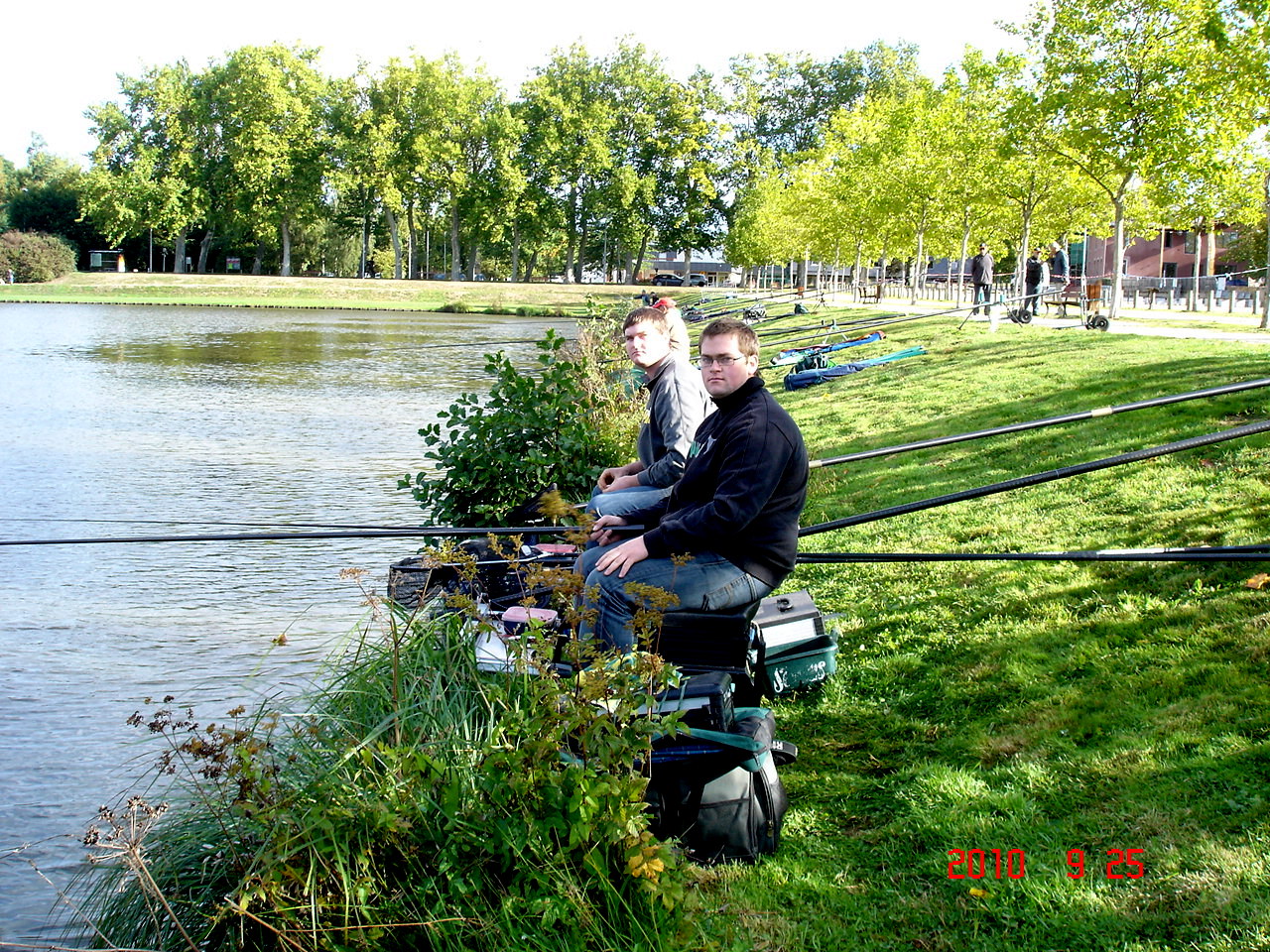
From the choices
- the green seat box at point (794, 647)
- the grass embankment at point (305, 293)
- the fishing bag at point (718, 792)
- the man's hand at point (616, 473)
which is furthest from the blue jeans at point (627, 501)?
the grass embankment at point (305, 293)

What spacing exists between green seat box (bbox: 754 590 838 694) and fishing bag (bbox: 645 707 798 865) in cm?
136

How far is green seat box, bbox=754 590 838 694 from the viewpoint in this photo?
5344 millimetres

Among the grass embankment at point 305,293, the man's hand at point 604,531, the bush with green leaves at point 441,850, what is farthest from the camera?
the grass embankment at point 305,293

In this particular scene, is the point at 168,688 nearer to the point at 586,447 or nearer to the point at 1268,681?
the point at 586,447

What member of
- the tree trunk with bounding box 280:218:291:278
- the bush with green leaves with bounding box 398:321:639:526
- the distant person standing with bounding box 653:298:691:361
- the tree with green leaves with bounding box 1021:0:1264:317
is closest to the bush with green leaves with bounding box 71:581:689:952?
the distant person standing with bounding box 653:298:691:361

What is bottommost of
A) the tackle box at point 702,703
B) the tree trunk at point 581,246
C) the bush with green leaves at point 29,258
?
the tackle box at point 702,703

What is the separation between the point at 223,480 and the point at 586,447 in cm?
688

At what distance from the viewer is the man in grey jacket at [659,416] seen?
547cm

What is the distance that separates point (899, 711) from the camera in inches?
204

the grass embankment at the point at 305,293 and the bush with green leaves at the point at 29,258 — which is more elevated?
the bush with green leaves at the point at 29,258

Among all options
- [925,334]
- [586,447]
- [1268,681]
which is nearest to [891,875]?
[1268,681]

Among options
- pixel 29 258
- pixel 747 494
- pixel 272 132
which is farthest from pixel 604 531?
pixel 272 132

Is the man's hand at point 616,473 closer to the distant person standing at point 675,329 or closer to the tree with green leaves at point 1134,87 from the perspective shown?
the distant person standing at point 675,329
